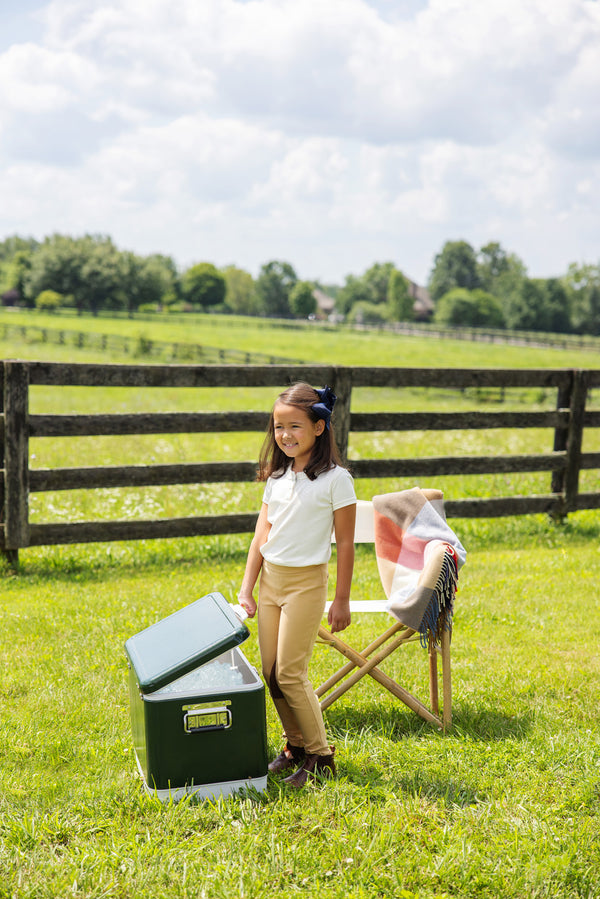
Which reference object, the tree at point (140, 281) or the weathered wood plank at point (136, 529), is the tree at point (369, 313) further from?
the weathered wood plank at point (136, 529)

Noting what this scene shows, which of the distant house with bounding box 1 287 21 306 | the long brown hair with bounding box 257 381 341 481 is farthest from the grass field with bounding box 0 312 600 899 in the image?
the distant house with bounding box 1 287 21 306

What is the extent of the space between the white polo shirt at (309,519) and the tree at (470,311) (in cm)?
10516

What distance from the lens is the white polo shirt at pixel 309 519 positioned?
10.5 feet

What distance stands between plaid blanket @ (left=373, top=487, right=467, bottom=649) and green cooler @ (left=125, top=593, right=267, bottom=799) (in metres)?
0.89

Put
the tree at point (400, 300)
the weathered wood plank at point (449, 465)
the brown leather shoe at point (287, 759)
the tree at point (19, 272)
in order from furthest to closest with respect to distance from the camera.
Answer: the tree at point (400, 300), the tree at point (19, 272), the weathered wood plank at point (449, 465), the brown leather shoe at point (287, 759)

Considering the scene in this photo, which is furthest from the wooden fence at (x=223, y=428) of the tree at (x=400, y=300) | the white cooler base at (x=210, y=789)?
the tree at (x=400, y=300)

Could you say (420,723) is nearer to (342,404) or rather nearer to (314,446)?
(314,446)

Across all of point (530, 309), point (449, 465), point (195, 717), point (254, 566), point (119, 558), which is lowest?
point (119, 558)

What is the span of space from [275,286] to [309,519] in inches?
4954

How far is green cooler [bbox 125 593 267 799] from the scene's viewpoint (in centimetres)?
295

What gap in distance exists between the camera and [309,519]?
3.21 m

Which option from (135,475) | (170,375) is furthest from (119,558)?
(170,375)

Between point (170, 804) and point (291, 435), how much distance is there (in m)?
1.51

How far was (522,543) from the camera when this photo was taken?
7250 millimetres
